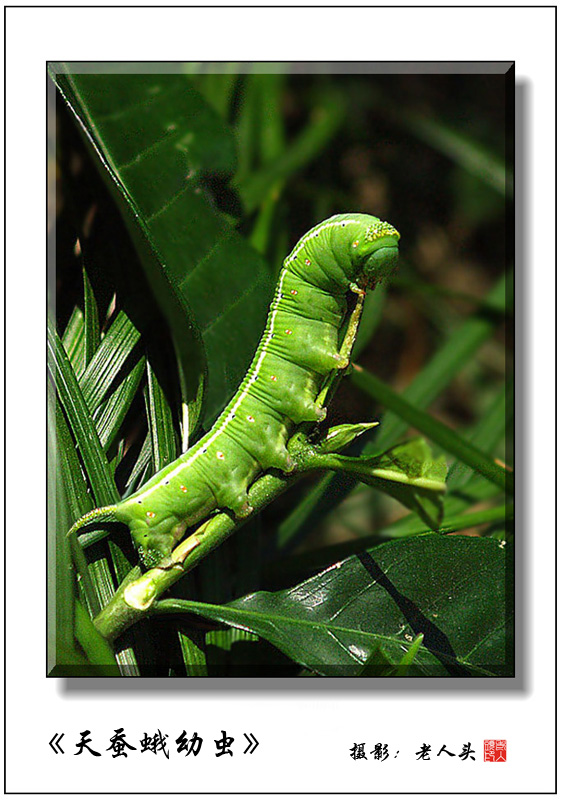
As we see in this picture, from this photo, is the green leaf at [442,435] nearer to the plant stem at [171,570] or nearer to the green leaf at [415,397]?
the green leaf at [415,397]

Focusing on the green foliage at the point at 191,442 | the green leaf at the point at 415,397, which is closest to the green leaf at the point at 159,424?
the green foliage at the point at 191,442

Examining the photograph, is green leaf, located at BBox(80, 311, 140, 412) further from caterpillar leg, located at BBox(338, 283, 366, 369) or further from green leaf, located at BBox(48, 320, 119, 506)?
caterpillar leg, located at BBox(338, 283, 366, 369)

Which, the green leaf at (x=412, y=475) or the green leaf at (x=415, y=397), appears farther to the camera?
the green leaf at (x=415, y=397)

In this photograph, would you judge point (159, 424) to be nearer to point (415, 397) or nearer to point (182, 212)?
point (182, 212)

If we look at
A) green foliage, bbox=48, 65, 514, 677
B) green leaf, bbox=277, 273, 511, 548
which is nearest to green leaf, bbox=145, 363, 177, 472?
green foliage, bbox=48, 65, 514, 677
